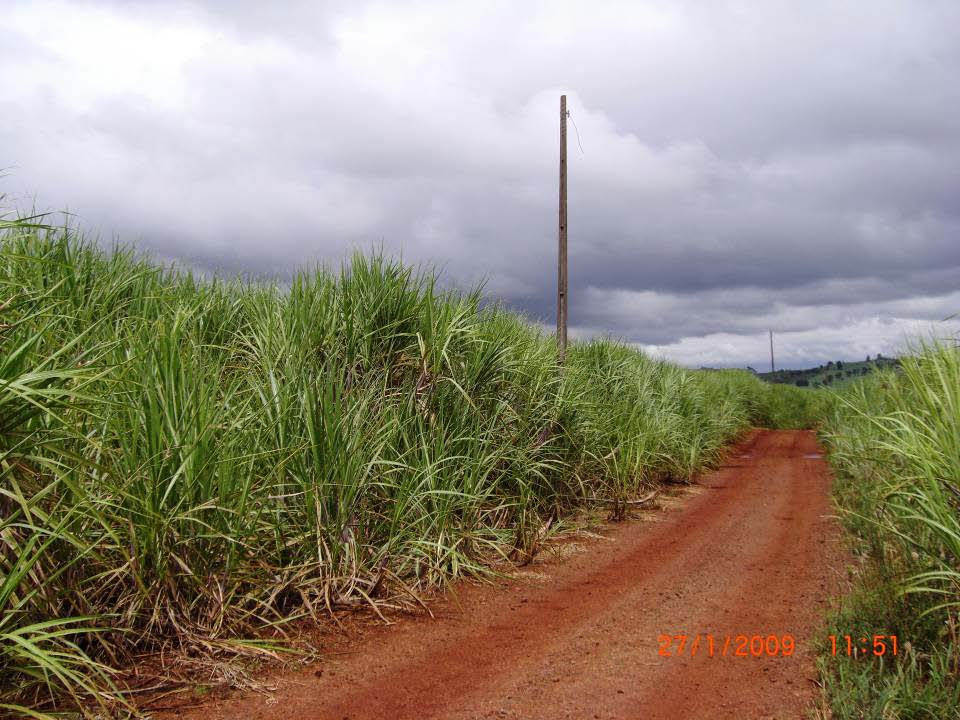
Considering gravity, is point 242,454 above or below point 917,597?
above

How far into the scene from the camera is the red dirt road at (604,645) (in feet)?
11.6

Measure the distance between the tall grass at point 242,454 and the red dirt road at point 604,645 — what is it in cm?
50

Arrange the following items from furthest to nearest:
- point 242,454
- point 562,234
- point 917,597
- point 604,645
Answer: point 562,234, point 242,454, point 604,645, point 917,597

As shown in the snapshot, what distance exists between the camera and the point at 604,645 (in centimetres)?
442

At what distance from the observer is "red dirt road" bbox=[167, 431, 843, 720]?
Answer: 3547 mm

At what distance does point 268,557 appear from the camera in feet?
15.3

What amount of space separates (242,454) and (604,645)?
2.60 meters

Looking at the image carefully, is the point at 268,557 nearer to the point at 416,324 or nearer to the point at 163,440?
the point at 163,440
